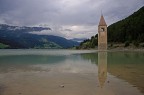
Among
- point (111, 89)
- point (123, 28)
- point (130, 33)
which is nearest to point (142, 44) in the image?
point (130, 33)

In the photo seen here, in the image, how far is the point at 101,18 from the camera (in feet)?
502

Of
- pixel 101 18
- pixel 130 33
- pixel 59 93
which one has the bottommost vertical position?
pixel 59 93

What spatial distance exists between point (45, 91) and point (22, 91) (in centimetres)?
135

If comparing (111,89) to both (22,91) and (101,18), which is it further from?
(101,18)

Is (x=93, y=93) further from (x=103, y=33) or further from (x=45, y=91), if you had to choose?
(x=103, y=33)

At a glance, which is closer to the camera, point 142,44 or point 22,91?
point 22,91

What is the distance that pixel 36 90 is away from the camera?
547 inches

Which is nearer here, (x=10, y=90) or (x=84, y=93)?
(x=84, y=93)

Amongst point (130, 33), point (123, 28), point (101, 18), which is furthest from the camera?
point (101, 18)

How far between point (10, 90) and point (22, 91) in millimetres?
874

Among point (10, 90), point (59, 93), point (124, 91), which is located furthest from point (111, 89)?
point (10, 90)

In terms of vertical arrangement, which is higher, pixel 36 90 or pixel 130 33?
pixel 130 33

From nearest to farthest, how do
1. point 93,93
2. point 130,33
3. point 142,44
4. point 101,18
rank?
point 93,93 < point 142,44 < point 130,33 < point 101,18

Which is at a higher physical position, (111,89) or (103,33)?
(103,33)
